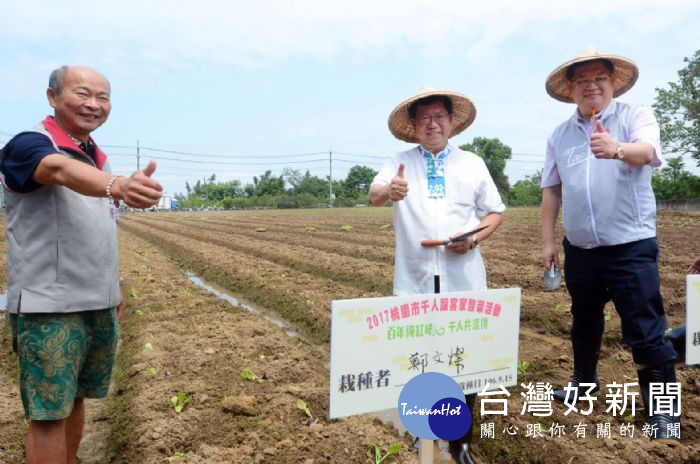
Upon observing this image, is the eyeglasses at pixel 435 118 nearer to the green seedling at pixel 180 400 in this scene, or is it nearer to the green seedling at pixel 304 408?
the green seedling at pixel 304 408

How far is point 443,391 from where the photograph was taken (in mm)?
2035

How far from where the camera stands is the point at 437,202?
2455mm

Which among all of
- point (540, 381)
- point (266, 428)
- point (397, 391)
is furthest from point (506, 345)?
point (540, 381)

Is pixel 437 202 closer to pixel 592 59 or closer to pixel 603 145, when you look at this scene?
pixel 603 145

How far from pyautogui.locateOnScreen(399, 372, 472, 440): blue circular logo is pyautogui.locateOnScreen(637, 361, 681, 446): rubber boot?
1.33 metres

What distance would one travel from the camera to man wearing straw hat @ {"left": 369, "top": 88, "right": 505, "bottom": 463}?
2455 millimetres

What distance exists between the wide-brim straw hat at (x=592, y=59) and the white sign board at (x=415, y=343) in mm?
1326

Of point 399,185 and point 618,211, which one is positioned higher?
point 399,185

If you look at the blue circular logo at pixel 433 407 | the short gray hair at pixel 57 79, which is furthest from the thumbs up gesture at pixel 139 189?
the blue circular logo at pixel 433 407

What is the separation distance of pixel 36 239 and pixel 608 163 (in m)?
2.60

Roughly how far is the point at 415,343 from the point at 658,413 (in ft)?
5.59

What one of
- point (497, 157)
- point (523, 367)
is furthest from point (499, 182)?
point (523, 367)

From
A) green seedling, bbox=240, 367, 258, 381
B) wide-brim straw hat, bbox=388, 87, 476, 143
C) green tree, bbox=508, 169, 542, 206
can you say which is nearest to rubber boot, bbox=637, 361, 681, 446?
wide-brim straw hat, bbox=388, 87, 476, 143

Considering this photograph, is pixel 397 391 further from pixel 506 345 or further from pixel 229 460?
pixel 229 460
